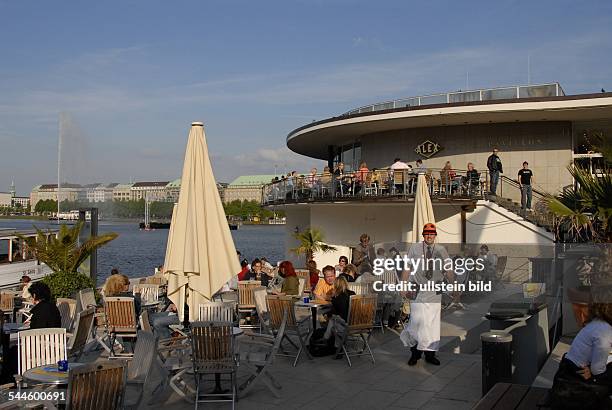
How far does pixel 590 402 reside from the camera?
538 cm

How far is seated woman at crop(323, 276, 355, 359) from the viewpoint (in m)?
10.2

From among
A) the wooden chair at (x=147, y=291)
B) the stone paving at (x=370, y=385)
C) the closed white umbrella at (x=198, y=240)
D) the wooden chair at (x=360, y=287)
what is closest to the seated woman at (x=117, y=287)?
the closed white umbrella at (x=198, y=240)

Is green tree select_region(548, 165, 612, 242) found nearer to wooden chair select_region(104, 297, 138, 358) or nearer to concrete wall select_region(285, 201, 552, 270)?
wooden chair select_region(104, 297, 138, 358)

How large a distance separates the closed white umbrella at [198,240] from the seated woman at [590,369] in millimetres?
5232

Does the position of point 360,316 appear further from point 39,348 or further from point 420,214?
point 39,348

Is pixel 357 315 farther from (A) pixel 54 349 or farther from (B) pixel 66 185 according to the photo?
(B) pixel 66 185

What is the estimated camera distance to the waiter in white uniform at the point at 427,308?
31.8 feet

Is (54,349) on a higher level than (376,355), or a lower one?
higher

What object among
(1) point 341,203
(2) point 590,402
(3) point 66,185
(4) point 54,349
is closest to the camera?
(2) point 590,402

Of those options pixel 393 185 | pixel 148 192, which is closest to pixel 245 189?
pixel 148 192

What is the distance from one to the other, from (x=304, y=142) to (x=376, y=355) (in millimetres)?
23519

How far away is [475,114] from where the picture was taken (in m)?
23.4

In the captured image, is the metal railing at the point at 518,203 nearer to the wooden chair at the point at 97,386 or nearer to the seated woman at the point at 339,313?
the seated woman at the point at 339,313

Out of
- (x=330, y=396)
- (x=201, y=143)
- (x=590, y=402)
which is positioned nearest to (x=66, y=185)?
(x=201, y=143)
